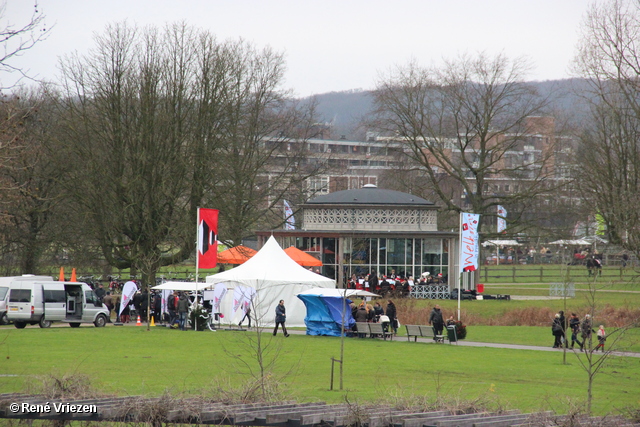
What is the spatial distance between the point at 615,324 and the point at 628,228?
15.9 feet

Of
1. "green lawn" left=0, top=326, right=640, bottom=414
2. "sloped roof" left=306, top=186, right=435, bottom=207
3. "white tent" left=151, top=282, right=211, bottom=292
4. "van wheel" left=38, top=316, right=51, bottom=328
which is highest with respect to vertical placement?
"sloped roof" left=306, top=186, right=435, bottom=207

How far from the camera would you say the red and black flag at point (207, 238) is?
1268 inches

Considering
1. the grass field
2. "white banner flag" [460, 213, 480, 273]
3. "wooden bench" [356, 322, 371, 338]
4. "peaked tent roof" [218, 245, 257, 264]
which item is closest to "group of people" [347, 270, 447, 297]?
"white banner flag" [460, 213, 480, 273]

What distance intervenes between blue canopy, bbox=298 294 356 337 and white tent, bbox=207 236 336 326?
2.81 m

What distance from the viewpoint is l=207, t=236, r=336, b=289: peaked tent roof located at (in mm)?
34250

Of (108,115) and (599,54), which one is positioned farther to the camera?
(108,115)

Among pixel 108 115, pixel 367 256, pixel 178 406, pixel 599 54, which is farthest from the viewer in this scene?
pixel 367 256

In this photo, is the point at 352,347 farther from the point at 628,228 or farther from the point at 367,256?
the point at 367,256

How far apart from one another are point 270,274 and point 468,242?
9.15 m

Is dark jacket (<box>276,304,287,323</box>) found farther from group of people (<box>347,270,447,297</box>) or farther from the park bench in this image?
group of people (<box>347,270,447,297</box>)

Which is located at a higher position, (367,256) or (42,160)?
(42,160)

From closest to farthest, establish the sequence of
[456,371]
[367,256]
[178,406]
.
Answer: [178,406] → [456,371] → [367,256]

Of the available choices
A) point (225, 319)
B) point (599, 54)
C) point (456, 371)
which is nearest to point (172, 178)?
point (225, 319)

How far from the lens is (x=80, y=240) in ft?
139
